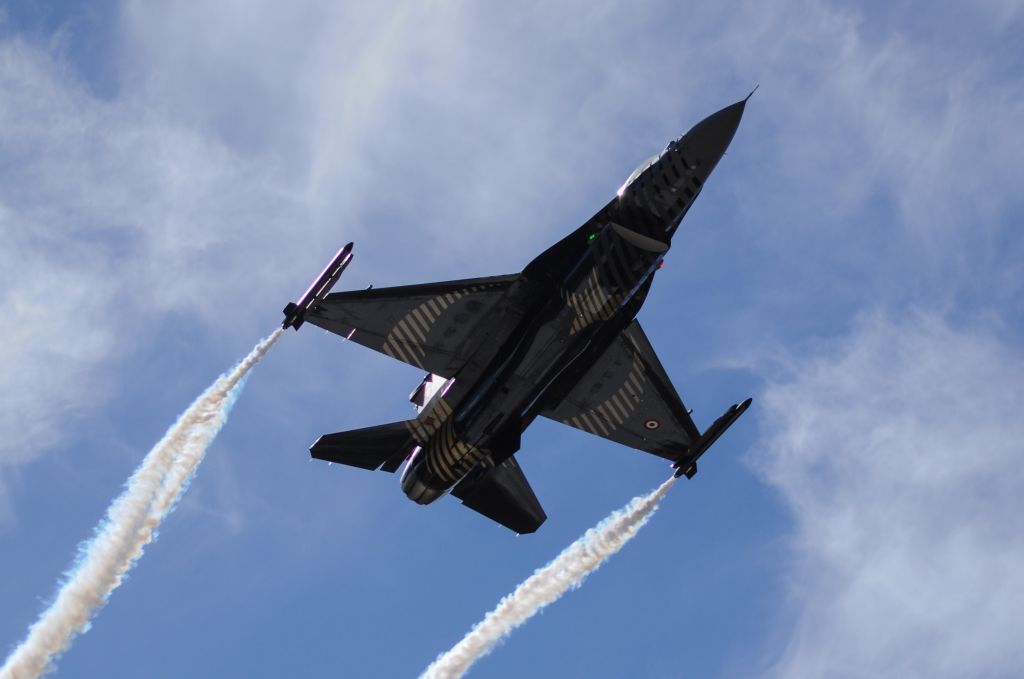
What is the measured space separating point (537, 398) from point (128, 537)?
17125mm

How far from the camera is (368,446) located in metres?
52.9

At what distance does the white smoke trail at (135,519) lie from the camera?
5072 centimetres

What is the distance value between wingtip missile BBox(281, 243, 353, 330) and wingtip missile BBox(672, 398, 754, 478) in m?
16.6

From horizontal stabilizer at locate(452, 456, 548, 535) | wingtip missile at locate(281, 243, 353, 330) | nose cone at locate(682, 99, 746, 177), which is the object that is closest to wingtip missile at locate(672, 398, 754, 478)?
horizontal stabilizer at locate(452, 456, 548, 535)

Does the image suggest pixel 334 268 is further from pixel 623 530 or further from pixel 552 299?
pixel 623 530

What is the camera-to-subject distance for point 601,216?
4922cm

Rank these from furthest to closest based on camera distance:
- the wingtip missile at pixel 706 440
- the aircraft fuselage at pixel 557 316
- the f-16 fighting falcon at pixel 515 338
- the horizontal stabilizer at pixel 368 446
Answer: the wingtip missile at pixel 706 440, the horizontal stabilizer at pixel 368 446, the f-16 fighting falcon at pixel 515 338, the aircraft fuselage at pixel 557 316

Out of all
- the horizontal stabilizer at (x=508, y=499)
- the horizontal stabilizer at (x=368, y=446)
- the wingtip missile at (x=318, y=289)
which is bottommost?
the horizontal stabilizer at (x=508, y=499)

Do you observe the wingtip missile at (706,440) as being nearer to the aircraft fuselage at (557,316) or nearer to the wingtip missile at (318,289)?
the aircraft fuselage at (557,316)

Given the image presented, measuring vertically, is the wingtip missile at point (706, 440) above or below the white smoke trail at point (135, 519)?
below

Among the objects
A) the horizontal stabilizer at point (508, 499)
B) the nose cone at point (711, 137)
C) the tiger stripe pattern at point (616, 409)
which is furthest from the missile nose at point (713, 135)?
the horizontal stabilizer at point (508, 499)

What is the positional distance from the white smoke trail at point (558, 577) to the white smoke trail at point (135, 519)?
42.8ft

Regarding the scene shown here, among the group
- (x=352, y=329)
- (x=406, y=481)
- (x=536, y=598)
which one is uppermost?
(x=352, y=329)

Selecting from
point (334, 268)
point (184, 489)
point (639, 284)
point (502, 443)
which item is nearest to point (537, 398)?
point (502, 443)
